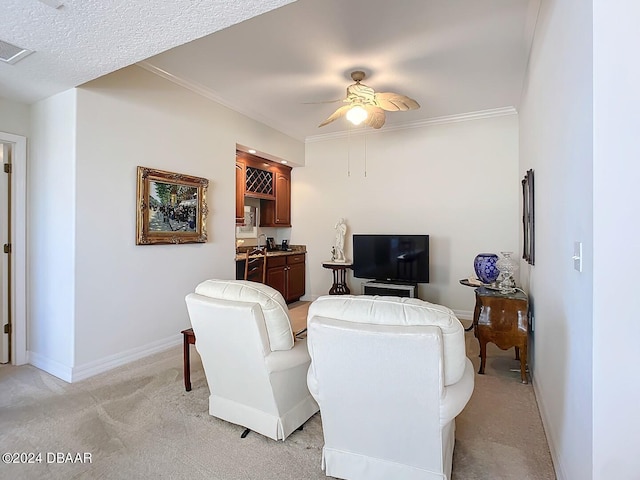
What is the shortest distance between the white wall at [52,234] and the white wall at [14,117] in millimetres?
65

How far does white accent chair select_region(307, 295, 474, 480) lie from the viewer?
136 cm

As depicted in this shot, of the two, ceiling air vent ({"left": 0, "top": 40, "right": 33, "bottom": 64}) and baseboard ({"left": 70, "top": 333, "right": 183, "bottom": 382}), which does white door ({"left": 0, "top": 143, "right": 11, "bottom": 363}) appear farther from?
ceiling air vent ({"left": 0, "top": 40, "right": 33, "bottom": 64})

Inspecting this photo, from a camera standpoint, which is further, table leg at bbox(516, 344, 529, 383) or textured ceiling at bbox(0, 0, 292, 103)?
table leg at bbox(516, 344, 529, 383)

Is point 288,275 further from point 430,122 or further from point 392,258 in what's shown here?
point 430,122

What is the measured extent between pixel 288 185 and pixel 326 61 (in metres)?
2.98

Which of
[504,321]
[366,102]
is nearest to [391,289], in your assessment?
[504,321]

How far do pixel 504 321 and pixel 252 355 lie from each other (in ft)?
7.00

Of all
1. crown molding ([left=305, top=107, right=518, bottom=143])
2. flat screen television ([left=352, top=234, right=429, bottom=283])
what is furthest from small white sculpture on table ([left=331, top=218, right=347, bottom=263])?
crown molding ([left=305, top=107, right=518, bottom=143])

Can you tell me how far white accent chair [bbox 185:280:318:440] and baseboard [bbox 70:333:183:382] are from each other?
1471mm

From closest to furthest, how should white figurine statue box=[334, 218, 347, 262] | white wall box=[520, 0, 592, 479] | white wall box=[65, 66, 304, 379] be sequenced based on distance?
white wall box=[520, 0, 592, 479] → white wall box=[65, 66, 304, 379] → white figurine statue box=[334, 218, 347, 262]

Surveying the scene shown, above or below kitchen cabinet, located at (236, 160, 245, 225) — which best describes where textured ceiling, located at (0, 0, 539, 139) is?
above

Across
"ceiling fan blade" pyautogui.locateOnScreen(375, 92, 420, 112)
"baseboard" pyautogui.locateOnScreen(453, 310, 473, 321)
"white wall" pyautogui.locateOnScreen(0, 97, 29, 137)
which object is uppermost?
"ceiling fan blade" pyautogui.locateOnScreen(375, 92, 420, 112)

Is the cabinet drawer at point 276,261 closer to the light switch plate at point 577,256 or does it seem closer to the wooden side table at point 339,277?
the wooden side table at point 339,277
